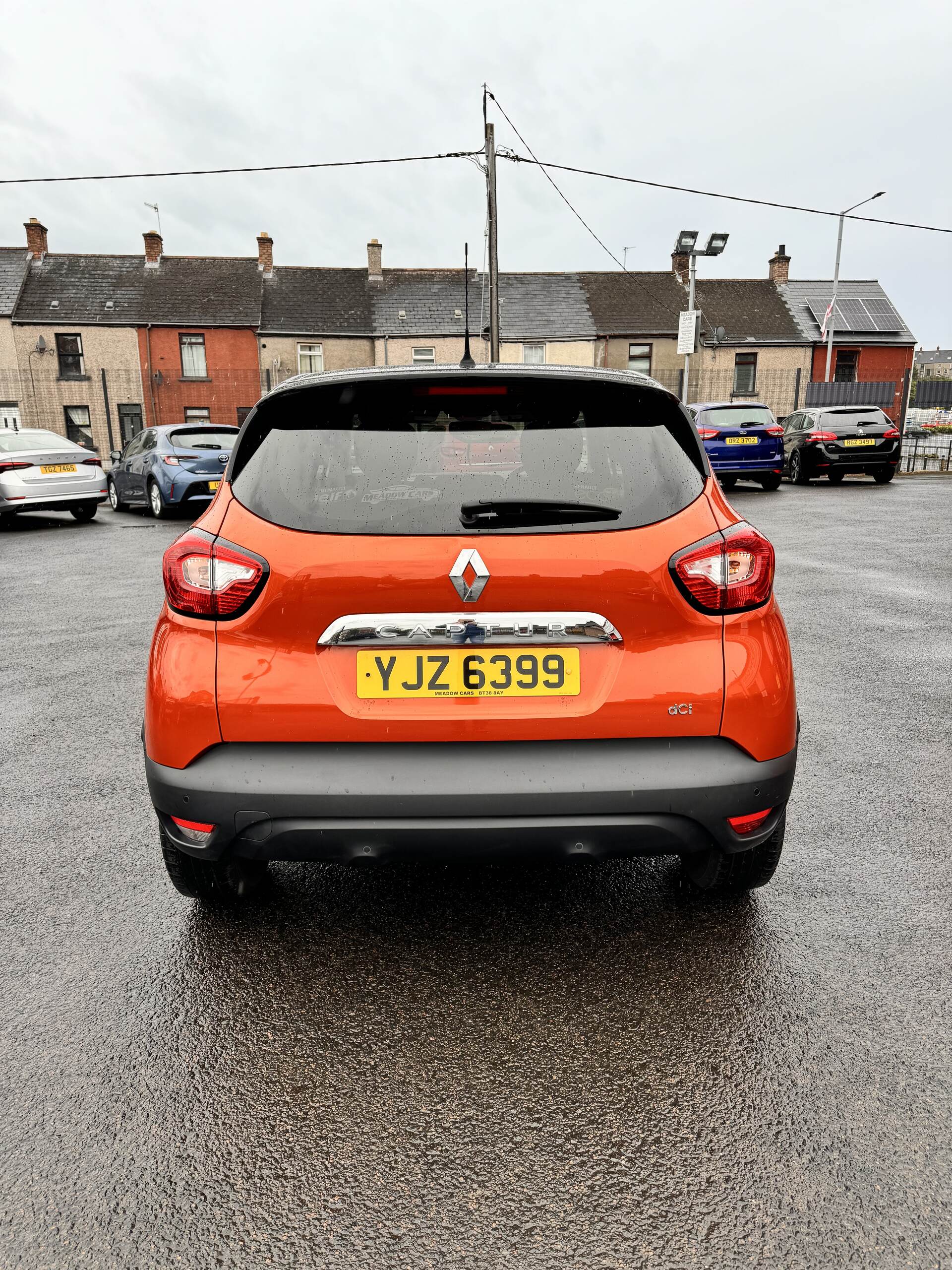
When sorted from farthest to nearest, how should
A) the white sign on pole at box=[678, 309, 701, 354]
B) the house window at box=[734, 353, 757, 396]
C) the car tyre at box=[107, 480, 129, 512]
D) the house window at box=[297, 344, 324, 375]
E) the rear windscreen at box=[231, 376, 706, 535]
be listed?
the house window at box=[734, 353, 757, 396]
the house window at box=[297, 344, 324, 375]
the white sign on pole at box=[678, 309, 701, 354]
the car tyre at box=[107, 480, 129, 512]
the rear windscreen at box=[231, 376, 706, 535]

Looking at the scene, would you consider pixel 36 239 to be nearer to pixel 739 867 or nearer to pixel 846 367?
pixel 846 367

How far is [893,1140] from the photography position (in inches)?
77.8

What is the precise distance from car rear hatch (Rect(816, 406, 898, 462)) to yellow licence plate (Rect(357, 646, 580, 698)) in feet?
62.5

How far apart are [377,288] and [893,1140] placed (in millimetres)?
43376

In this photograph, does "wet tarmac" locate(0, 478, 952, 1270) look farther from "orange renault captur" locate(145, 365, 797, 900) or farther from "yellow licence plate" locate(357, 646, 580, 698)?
"yellow licence plate" locate(357, 646, 580, 698)

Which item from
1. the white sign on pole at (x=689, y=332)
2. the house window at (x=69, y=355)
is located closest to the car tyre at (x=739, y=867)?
the white sign on pole at (x=689, y=332)

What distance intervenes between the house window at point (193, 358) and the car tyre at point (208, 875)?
127 ft

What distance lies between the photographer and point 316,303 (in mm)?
40719

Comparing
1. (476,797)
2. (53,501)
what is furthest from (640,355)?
(476,797)

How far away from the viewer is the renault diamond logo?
2.27 meters

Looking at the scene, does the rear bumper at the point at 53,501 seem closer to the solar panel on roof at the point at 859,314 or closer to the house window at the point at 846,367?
the solar panel on roof at the point at 859,314

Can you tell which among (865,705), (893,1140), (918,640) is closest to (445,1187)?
(893,1140)

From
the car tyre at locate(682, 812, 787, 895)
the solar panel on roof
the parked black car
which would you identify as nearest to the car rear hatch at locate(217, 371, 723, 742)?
the car tyre at locate(682, 812, 787, 895)

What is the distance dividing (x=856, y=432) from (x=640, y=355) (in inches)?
900
